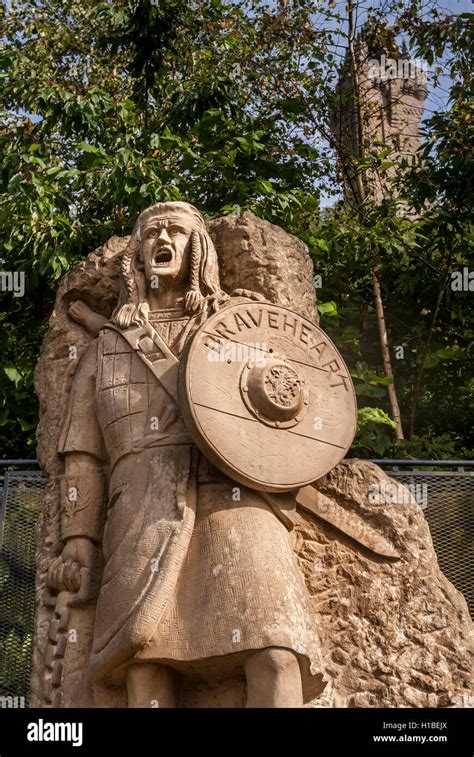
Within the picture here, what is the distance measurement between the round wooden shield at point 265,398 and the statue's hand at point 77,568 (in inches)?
36.4

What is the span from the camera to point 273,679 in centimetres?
555

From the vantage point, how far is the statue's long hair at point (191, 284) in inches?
270

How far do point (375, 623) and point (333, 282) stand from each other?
518 cm

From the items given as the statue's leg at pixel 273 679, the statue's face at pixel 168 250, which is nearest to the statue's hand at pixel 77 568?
the statue's leg at pixel 273 679

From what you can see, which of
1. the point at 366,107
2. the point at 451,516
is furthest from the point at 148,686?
the point at 366,107

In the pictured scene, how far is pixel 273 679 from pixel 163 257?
8.79ft

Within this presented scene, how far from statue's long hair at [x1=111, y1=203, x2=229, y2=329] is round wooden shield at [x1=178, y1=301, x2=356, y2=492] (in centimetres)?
46

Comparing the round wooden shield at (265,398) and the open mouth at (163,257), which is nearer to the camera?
the round wooden shield at (265,398)

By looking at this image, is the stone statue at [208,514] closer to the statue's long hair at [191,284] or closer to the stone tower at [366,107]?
the statue's long hair at [191,284]

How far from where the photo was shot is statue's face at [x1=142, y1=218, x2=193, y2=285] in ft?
22.9

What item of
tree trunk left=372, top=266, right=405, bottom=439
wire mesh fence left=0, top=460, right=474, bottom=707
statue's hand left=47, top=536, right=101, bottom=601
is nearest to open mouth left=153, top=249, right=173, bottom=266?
statue's hand left=47, top=536, right=101, bottom=601

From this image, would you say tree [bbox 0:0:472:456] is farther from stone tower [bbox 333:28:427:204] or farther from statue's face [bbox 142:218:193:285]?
statue's face [bbox 142:218:193:285]

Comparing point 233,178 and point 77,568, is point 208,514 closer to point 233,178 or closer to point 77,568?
point 77,568

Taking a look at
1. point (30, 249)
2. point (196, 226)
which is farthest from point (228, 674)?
point (30, 249)
